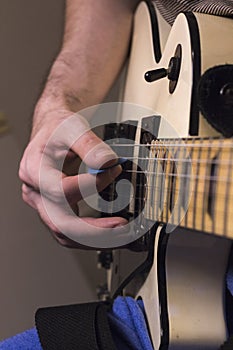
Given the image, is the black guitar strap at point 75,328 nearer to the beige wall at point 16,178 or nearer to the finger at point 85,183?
the finger at point 85,183

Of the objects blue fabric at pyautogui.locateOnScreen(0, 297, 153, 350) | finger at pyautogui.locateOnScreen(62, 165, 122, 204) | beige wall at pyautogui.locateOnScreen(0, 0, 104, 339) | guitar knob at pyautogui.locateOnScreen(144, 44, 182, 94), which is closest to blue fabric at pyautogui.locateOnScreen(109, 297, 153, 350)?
blue fabric at pyautogui.locateOnScreen(0, 297, 153, 350)

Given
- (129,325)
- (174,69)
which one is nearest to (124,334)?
(129,325)

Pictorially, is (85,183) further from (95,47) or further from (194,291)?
(95,47)

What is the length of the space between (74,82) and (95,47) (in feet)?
0.23

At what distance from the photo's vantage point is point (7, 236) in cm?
112

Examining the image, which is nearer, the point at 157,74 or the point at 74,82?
the point at 157,74

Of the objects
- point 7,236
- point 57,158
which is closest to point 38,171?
point 57,158

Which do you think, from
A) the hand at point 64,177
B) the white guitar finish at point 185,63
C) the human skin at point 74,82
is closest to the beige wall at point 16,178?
the human skin at point 74,82

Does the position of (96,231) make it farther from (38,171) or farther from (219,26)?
(219,26)

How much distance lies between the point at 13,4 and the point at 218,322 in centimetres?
83

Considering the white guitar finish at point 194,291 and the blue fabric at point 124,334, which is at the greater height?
the white guitar finish at point 194,291

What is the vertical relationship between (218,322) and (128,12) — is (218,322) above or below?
below

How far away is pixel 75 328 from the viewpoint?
55 centimetres

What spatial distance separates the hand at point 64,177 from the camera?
1.95ft
